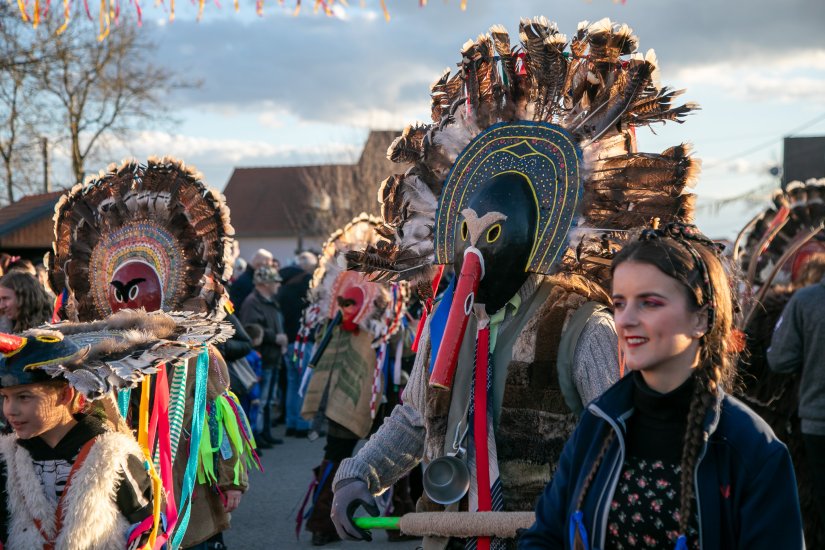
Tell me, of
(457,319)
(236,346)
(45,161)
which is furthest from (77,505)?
(45,161)

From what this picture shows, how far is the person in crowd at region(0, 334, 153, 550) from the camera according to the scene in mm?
3271

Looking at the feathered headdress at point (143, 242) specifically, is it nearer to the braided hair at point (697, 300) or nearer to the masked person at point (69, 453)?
the masked person at point (69, 453)

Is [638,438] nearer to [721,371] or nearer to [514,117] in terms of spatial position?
[721,371]

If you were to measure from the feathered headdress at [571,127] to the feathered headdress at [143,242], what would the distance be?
1571 millimetres

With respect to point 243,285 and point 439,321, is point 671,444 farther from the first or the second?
point 243,285

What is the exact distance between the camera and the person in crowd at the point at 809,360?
5.14 metres

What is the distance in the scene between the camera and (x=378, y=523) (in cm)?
305

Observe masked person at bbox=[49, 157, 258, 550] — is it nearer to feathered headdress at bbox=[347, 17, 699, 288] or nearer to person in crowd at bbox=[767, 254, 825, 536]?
feathered headdress at bbox=[347, 17, 699, 288]

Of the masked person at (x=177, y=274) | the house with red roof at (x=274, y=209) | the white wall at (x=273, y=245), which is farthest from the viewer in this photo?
the white wall at (x=273, y=245)

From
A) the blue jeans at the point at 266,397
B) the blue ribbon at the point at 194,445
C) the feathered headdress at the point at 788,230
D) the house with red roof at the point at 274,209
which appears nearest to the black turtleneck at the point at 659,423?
the blue ribbon at the point at 194,445

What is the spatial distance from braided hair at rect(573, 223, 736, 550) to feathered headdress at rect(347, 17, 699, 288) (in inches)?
32.8

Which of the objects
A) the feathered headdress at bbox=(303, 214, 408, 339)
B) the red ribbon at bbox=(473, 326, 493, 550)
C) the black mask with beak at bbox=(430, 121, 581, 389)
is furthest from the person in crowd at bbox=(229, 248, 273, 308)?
the red ribbon at bbox=(473, 326, 493, 550)

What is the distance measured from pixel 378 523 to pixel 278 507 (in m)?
5.67

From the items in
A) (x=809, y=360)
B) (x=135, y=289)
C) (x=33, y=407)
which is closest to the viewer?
(x=33, y=407)
